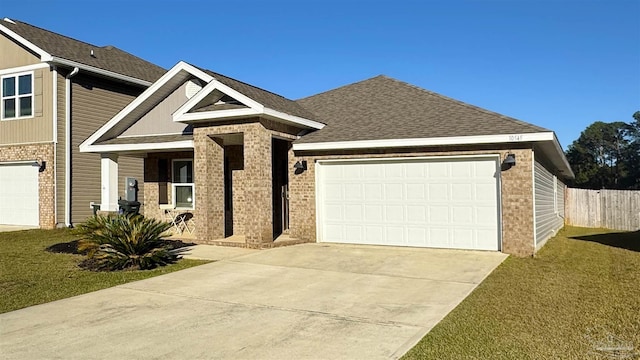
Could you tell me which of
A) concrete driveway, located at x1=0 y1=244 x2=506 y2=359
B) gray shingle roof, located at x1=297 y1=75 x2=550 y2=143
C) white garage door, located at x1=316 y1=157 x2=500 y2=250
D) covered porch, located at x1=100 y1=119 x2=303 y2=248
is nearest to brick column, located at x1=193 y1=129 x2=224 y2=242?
covered porch, located at x1=100 y1=119 x2=303 y2=248

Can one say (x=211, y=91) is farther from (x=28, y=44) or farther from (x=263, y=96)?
(x=28, y=44)

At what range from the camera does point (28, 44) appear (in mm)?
16812

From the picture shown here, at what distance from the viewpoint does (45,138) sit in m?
17.1

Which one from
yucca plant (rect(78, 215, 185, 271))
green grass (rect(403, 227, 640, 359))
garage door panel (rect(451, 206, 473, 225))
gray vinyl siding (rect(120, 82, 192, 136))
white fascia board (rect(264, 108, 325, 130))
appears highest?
gray vinyl siding (rect(120, 82, 192, 136))

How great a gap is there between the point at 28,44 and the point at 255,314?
15.9 m

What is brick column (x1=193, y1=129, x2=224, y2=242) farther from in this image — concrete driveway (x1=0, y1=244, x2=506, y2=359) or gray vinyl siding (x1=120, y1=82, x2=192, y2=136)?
concrete driveway (x1=0, y1=244, x2=506, y2=359)

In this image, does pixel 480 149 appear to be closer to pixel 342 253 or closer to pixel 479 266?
pixel 479 266

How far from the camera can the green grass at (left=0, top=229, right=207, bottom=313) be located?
7.03m

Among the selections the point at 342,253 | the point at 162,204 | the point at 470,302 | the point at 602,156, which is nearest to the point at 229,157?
the point at 162,204

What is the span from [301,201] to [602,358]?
917 cm

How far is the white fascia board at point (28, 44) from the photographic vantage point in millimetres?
16375

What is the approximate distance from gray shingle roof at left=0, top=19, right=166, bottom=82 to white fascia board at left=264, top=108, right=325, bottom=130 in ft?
32.0

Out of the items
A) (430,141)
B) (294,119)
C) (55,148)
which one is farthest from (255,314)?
(55,148)

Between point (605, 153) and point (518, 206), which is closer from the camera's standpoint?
point (518, 206)
